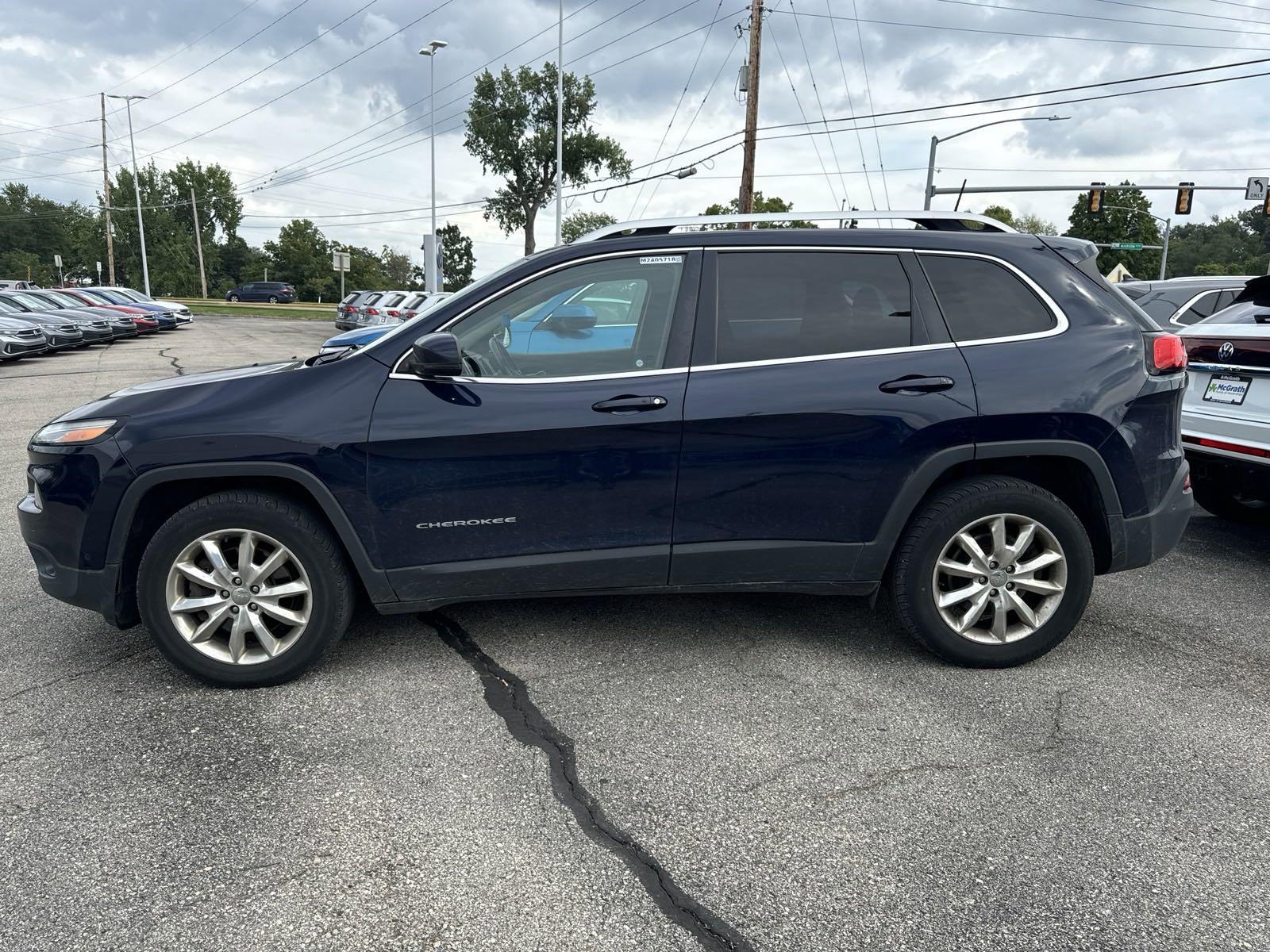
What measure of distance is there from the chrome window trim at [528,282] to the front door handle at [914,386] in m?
0.82

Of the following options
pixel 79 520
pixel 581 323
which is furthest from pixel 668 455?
pixel 79 520

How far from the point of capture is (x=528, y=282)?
3.76 meters

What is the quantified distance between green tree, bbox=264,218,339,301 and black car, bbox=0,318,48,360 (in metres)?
79.5

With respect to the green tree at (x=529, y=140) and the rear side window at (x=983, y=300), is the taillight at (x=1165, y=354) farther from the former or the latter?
the green tree at (x=529, y=140)

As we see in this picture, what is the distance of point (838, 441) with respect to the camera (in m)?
3.67

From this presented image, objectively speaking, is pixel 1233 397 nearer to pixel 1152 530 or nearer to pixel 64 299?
pixel 1152 530

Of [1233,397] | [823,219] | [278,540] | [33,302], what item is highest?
[823,219]

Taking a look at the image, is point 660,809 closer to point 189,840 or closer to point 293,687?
point 189,840

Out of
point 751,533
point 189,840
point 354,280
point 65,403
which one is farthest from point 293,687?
point 354,280

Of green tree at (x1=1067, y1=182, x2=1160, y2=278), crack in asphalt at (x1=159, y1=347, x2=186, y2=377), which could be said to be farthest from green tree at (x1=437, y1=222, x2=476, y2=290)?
crack in asphalt at (x1=159, y1=347, x2=186, y2=377)

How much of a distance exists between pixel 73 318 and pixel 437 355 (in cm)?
2504

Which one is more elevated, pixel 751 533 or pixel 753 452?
pixel 753 452

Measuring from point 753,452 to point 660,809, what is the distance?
143 centimetres

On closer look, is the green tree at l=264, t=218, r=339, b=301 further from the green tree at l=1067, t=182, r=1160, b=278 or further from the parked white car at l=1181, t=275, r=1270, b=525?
the parked white car at l=1181, t=275, r=1270, b=525
